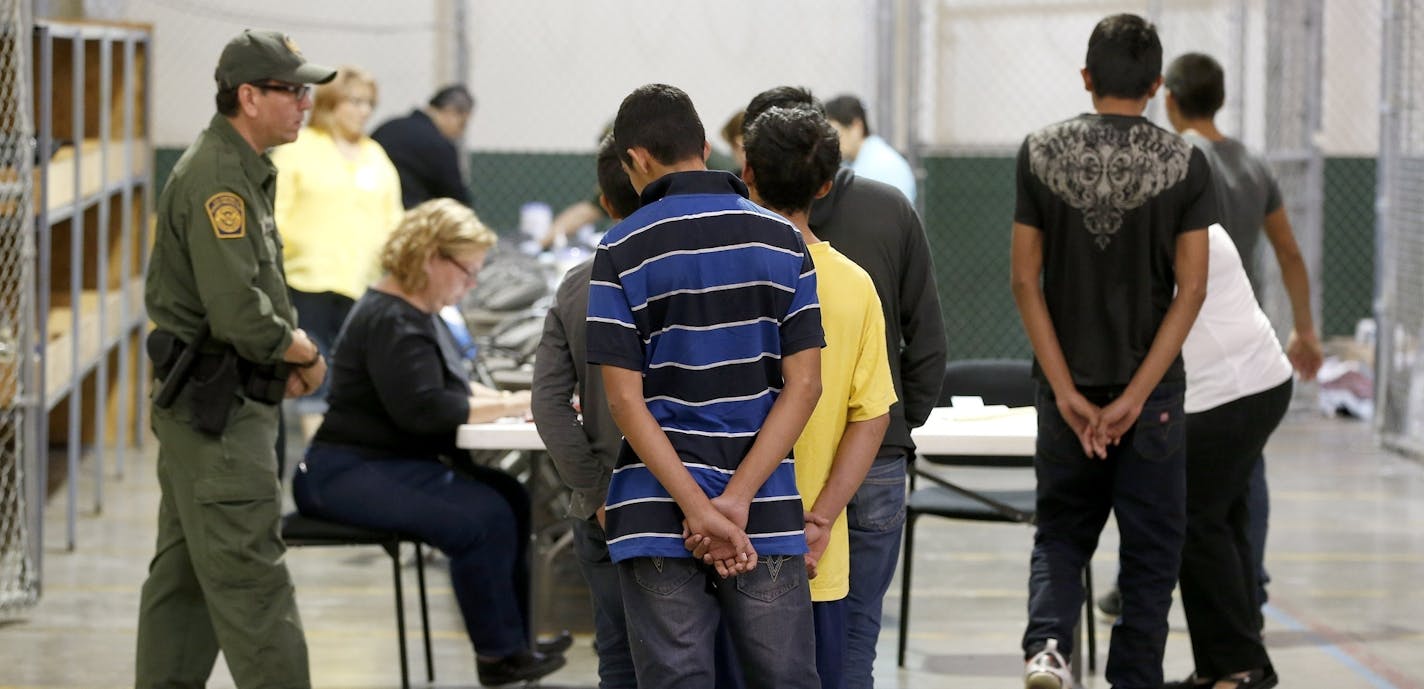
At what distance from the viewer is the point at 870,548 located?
3.29 meters

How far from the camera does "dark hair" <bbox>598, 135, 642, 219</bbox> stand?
3.40 metres

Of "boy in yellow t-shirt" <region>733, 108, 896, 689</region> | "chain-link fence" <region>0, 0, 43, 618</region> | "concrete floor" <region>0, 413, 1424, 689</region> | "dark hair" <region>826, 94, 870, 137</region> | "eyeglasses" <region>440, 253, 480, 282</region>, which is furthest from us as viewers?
"dark hair" <region>826, 94, 870, 137</region>

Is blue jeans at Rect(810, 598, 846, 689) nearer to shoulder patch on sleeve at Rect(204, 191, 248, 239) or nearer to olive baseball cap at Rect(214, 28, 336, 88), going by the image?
shoulder patch on sleeve at Rect(204, 191, 248, 239)

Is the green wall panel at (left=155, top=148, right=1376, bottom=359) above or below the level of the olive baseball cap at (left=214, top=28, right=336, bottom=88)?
below

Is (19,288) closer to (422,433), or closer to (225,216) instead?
(422,433)

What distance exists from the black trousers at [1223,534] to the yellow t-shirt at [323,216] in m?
3.67

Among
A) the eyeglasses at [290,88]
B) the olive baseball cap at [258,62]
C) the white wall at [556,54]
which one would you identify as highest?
the white wall at [556,54]

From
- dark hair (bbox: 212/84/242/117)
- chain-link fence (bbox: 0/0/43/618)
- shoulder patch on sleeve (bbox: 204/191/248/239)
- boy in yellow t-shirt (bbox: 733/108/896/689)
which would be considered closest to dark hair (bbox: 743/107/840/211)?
boy in yellow t-shirt (bbox: 733/108/896/689)

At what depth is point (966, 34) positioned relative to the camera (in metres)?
10.2

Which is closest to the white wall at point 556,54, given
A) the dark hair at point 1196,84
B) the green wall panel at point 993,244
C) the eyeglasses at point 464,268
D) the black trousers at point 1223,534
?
the green wall panel at point 993,244

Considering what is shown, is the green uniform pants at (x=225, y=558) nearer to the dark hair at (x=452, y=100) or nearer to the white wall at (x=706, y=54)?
the dark hair at (x=452, y=100)

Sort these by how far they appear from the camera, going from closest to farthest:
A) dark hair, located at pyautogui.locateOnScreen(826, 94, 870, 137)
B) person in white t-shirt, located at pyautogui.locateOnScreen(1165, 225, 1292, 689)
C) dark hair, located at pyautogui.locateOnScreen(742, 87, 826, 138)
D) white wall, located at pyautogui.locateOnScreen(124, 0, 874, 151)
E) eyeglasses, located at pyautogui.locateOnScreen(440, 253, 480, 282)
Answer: dark hair, located at pyautogui.locateOnScreen(742, 87, 826, 138) → person in white t-shirt, located at pyautogui.locateOnScreen(1165, 225, 1292, 689) → eyeglasses, located at pyautogui.locateOnScreen(440, 253, 480, 282) → dark hair, located at pyautogui.locateOnScreen(826, 94, 870, 137) → white wall, located at pyautogui.locateOnScreen(124, 0, 874, 151)

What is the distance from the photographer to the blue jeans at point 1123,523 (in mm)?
3777

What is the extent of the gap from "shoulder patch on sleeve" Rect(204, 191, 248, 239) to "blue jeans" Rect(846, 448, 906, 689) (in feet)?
4.47
